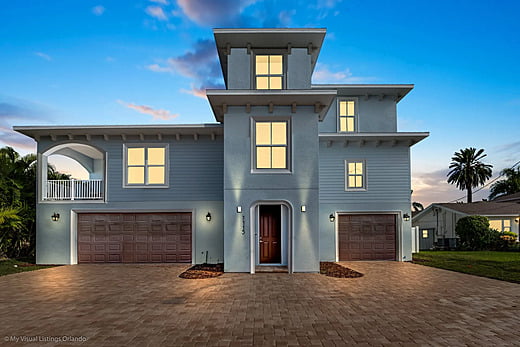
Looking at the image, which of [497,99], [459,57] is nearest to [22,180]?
[459,57]

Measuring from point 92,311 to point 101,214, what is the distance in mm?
8114

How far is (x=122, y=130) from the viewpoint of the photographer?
46.3 feet

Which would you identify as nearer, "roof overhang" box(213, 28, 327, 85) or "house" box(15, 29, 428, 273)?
"house" box(15, 29, 428, 273)

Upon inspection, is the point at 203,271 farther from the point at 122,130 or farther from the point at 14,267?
the point at 14,267

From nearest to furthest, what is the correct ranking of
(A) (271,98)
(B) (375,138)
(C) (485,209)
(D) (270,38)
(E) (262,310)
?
(E) (262,310) → (A) (271,98) → (D) (270,38) → (B) (375,138) → (C) (485,209)

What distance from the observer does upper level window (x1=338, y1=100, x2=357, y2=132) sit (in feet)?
53.5

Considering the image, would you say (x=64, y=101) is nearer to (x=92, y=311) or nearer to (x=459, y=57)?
(x=92, y=311)

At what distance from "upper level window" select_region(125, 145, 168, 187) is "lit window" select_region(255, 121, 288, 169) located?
4.62 m

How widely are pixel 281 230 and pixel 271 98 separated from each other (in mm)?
4737

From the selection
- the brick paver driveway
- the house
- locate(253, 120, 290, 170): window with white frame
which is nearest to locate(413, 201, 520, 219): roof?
the house

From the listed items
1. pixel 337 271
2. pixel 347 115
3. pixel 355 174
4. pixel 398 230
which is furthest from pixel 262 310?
pixel 347 115

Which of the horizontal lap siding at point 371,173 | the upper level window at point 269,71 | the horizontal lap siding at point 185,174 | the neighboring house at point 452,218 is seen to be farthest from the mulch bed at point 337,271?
the neighboring house at point 452,218

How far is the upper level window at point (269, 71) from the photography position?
1264cm

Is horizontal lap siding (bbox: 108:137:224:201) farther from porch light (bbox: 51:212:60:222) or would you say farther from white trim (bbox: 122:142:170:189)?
porch light (bbox: 51:212:60:222)
